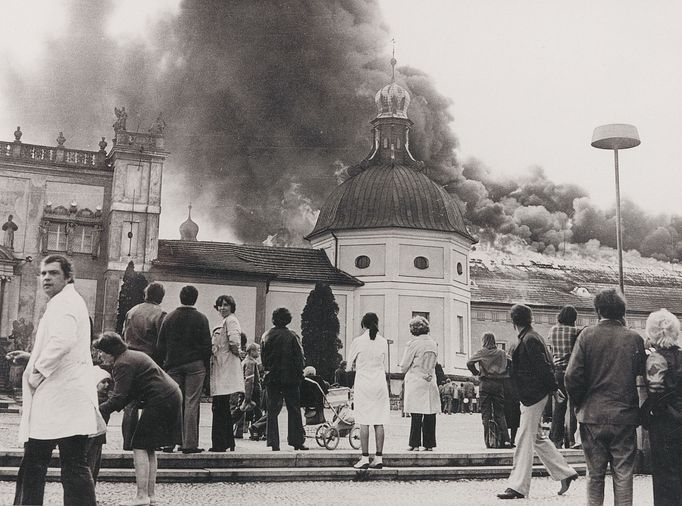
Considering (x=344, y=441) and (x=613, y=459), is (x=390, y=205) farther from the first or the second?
(x=613, y=459)

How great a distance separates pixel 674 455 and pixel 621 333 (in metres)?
0.97

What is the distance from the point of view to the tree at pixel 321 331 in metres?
35.7

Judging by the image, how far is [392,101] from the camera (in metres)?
46.4

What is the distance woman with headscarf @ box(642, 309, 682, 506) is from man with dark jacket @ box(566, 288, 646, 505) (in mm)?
120

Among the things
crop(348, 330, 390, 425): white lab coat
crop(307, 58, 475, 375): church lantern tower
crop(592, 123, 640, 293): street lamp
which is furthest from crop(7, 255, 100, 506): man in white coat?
crop(307, 58, 475, 375): church lantern tower

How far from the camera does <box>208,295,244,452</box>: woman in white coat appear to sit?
31.1ft

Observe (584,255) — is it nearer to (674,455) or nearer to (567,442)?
(567,442)

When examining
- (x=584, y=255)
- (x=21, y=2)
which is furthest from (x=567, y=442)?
(x=584, y=255)

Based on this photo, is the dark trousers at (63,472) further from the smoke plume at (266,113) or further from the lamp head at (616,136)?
the smoke plume at (266,113)

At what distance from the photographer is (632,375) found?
621 cm

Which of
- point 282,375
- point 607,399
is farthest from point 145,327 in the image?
point 607,399

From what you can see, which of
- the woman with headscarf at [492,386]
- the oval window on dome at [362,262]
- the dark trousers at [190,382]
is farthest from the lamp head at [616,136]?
the oval window on dome at [362,262]

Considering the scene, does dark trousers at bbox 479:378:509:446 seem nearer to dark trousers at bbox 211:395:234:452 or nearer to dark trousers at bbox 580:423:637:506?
dark trousers at bbox 211:395:234:452

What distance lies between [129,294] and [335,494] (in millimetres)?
25311
